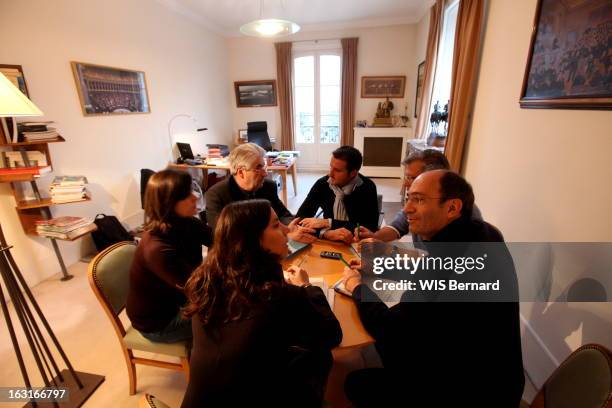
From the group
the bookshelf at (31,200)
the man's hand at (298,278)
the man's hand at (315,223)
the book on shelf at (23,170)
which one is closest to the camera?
the man's hand at (298,278)

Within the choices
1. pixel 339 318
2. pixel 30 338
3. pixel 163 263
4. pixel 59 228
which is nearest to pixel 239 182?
pixel 163 263

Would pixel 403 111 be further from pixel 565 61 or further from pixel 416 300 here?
pixel 416 300

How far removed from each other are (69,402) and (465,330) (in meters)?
1.97

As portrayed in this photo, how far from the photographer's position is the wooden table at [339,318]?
0.99 m

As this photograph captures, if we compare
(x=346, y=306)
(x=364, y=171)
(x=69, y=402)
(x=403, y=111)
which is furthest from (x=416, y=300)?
(x=403, y=111)

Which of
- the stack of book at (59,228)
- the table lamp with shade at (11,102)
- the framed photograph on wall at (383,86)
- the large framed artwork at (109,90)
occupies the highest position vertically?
the framed photograph on wall at (383,86)

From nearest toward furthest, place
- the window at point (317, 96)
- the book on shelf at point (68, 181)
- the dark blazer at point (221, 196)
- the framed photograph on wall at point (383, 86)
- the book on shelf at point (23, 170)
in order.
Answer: the dark blazer at point (221, 196) < the book on shelf at point (23, 170) < the book on shelf at point (68, 181) < the framed photograph on wall at point (383, 86) < the window at point (317, 96)

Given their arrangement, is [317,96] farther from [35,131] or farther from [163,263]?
[163,263]

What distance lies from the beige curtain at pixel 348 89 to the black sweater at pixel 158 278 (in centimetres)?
509

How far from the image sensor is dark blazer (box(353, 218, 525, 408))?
857 mm

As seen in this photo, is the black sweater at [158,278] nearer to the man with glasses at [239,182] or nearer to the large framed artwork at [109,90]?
the man with glasses at [239,182]

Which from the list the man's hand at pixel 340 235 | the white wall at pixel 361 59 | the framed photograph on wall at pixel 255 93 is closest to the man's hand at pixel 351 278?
the man's hand at pixel 340 235

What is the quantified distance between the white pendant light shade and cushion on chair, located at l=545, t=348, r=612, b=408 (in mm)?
3434

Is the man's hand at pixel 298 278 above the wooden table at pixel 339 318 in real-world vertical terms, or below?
above
